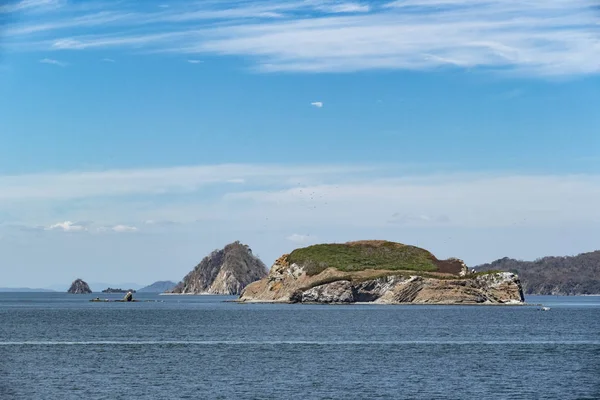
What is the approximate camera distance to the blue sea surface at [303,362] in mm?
74125

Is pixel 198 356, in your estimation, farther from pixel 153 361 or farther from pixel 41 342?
pixel 41 342

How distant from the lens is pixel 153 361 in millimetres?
98188

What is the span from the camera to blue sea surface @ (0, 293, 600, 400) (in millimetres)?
74125

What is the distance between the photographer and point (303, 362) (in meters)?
95.9

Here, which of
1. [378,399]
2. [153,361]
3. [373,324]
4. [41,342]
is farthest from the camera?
[373,324]

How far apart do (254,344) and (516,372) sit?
43.5 metres

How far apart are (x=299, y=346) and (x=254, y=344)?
7.31 meters

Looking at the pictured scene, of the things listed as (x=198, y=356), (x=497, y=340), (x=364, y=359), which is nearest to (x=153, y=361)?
(x=198, y=356)

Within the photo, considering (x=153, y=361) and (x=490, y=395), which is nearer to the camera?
(x=490, y=395)

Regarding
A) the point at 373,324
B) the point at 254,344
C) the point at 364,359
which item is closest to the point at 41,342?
the point at 254,344

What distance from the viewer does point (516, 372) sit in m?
86.4

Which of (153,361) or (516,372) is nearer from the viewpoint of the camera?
(516,372)

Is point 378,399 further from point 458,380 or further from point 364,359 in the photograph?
point 364,359

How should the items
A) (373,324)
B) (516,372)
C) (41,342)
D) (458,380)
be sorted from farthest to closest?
(373,324), (41,342), (516,372), (458,380)
